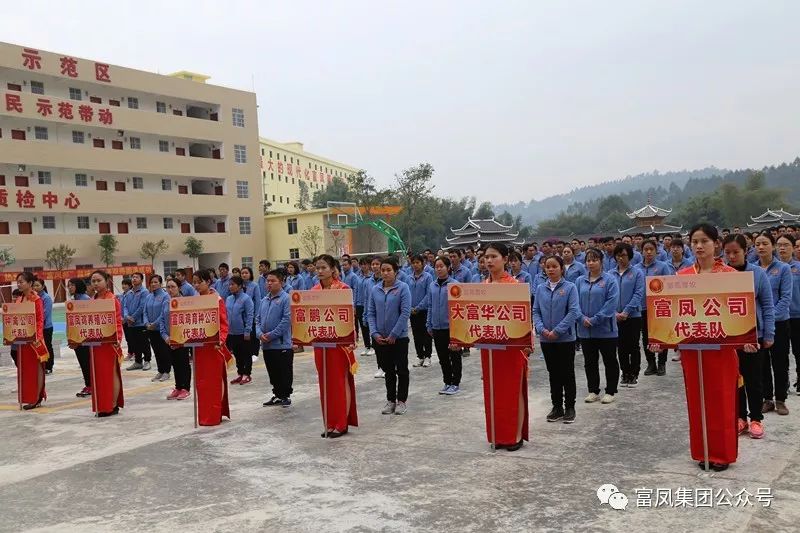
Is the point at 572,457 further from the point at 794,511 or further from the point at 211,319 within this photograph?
the point at 211,319

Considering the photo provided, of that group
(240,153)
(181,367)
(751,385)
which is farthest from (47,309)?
(240,153)

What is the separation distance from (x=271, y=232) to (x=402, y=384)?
124 ft

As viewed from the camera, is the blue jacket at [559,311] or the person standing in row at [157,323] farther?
the person standing in row at [157,323]

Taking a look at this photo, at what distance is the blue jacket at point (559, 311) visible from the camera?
575cm

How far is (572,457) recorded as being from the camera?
4.76 metres

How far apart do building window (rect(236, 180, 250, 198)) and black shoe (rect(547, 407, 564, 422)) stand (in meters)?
37.2

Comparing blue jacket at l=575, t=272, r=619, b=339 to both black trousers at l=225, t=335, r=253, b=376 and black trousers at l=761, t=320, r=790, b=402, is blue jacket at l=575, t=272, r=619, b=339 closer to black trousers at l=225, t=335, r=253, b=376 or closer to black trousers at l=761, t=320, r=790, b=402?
black trousers at l=761, t=320, r=790, b=402

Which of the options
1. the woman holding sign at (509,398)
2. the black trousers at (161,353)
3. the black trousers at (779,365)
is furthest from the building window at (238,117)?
the black trousers at (779,365)

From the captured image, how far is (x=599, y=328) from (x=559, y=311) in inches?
34.4

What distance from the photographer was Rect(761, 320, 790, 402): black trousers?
5.63 meters

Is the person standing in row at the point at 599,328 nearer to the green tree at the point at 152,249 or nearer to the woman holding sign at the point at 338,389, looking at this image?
the woman holding sign at the point at 338,389

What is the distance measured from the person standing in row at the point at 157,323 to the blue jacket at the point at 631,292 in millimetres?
6204

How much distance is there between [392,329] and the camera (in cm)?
649

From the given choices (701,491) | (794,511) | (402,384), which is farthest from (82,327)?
(794,511)
